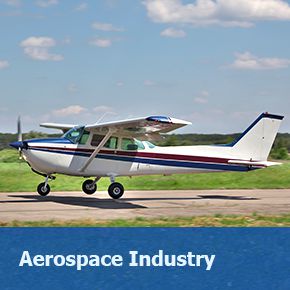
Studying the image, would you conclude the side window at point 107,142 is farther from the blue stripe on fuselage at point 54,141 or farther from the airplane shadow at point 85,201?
the airplane shadow at point 85,201

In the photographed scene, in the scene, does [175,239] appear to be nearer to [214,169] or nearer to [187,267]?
[187,267]

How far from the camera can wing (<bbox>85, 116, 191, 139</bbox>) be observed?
2278cm

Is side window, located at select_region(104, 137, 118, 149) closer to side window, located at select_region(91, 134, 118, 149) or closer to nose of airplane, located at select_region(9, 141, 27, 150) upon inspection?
side window, located at select_region(91, 134, 118, 149)

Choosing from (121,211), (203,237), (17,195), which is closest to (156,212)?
(121,211)

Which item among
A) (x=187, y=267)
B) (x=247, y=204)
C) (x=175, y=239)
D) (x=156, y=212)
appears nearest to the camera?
(x=187, y=267)

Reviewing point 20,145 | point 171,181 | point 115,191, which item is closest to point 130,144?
point 115,191

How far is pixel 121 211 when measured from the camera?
2105cm

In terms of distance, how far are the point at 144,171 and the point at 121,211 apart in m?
5.45

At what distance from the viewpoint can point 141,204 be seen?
23609 millimetres

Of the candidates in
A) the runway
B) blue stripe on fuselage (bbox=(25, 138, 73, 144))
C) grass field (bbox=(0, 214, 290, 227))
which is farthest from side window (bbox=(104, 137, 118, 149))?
grass field (bbox=(0, 214, 290, 227))

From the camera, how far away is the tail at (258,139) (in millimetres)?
→ 27297

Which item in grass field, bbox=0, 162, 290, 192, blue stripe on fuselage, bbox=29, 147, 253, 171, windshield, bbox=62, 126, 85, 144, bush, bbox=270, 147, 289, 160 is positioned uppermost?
bush, bbox=270, 147, 289, 160

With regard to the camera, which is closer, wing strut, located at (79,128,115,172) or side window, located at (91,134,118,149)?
wing strut, located at (79,128,115,172)

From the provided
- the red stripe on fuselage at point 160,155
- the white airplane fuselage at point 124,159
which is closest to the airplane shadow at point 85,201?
the white airplane fuselage at point 124,159
